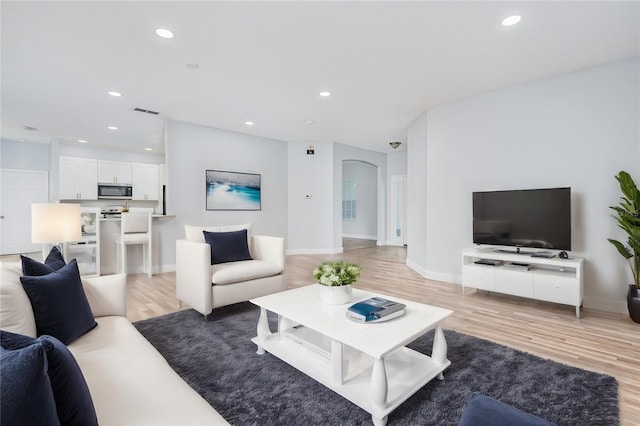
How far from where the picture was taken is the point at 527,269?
3.43 metres

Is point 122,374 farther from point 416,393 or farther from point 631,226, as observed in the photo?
point 631,226

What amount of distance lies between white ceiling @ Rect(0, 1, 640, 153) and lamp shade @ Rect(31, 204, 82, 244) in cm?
150

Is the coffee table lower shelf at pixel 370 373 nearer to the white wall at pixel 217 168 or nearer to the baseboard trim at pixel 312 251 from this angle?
the white wall at pixel 217 168

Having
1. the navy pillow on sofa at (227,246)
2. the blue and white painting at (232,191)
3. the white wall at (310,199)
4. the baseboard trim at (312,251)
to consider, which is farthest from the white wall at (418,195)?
the blue and white painting at (232,191)

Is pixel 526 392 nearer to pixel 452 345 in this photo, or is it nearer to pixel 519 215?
pixel 452 345

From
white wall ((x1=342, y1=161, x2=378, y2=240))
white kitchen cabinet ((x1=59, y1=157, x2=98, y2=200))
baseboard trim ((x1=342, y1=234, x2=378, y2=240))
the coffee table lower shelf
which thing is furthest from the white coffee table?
white wall ((x1=342, y1=161, x2=378, y2=240))

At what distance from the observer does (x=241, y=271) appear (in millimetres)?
3068

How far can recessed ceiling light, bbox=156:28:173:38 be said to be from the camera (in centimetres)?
261

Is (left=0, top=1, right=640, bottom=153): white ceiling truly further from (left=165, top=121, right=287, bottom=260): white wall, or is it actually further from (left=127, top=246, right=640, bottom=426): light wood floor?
(left=127, top=246, right=640, bottom=426): light wood floor

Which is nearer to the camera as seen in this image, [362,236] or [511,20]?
[511,20]

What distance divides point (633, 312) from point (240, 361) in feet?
11.6

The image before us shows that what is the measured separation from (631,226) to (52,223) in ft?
15.8

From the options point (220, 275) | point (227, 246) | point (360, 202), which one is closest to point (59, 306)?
point (220, 275)

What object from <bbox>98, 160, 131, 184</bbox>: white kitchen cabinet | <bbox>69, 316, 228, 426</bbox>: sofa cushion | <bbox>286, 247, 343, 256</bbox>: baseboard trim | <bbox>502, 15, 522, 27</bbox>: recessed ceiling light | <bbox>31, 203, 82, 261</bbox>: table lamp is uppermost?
<bbox>502, 15, 522, 27</bbox>: recessed ceiling light
